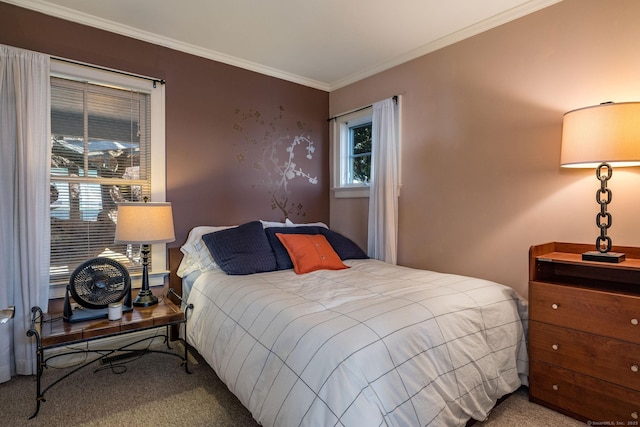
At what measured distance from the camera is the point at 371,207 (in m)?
3.20

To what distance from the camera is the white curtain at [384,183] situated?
3035 mm

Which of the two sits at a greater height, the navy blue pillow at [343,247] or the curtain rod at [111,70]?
the curtain rod at [111,70]

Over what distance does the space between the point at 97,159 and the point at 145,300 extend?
44.3 inches

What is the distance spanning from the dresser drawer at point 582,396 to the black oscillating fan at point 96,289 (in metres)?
2.47

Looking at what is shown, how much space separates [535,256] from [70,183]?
10.1 ft

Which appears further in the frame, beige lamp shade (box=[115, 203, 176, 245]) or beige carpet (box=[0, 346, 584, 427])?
beige lamp shade (box=[115, 203, 176, 245])

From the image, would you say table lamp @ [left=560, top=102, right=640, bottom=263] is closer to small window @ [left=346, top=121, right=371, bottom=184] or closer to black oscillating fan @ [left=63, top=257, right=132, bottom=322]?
small window @ [left=346, top=121, right=371, bottom=184]

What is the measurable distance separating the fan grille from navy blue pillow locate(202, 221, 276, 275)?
604 millimetres

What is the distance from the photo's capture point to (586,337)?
5.67 feet

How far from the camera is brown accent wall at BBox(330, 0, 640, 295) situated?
6.41 ft

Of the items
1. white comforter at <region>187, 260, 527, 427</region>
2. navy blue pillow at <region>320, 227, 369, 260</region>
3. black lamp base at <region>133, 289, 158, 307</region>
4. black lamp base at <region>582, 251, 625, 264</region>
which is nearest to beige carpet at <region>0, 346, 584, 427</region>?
white comforter at <region>187, 260, 527, 427</region>

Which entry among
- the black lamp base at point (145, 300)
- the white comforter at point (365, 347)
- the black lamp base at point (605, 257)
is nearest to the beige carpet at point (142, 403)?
the white comforter at point (365, 347)

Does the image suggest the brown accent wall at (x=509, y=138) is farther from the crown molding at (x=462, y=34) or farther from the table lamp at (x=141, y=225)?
the table lamp at (x=141, y=225)

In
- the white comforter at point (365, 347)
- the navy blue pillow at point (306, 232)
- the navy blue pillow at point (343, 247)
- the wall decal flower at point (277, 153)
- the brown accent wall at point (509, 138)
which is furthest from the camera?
the wall decal flower at point (277, 153)
